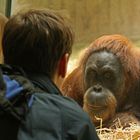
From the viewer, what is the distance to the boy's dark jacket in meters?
1.33

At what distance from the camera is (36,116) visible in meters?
1.35

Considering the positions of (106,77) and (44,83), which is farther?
(106,77)

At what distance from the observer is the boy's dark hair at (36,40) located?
1550mm

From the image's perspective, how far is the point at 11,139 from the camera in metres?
1.33

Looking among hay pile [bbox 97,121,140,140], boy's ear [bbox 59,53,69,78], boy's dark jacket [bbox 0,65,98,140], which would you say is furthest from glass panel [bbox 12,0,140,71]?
boy's dark jacket [bbox 0,65,98,140]

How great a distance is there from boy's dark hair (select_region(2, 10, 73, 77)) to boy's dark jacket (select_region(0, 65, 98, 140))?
0.53ft

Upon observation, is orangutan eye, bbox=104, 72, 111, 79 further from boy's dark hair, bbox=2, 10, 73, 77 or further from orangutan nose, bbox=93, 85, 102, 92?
boy's dark hair, bbox=2, 10, 73, 77

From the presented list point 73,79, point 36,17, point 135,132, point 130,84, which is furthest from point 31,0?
point 36,17

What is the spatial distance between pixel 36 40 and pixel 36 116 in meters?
0.29

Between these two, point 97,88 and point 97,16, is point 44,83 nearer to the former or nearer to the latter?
point 97,88

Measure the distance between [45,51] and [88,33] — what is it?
8.99 feet

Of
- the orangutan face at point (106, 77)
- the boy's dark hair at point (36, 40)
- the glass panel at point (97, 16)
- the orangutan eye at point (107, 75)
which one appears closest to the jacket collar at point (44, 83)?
the boy's dark hair at point (36, 40)

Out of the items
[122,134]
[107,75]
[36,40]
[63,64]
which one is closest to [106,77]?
[107,75]

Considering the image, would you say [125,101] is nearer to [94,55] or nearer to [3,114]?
[94,55]
